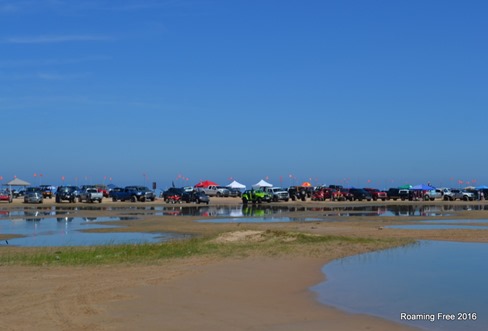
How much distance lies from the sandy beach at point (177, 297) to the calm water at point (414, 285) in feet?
1.88

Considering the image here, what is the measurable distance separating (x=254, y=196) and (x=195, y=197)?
6.84 metres

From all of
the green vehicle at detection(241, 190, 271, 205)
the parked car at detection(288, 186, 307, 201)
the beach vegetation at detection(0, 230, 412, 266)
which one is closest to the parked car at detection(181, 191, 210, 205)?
the green vehicle at detection(241, 190, 271, 205)

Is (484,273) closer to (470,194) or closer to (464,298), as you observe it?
(464,298)

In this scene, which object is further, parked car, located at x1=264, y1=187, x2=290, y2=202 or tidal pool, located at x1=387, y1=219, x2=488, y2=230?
parked car, located at x1=264, y1=187, x2=290, y2=202

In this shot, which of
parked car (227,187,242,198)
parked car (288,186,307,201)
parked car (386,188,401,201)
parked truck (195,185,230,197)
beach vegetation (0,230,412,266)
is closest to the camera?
beach vegetation (0,230,412,266)

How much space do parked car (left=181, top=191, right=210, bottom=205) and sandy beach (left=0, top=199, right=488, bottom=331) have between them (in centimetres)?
5299

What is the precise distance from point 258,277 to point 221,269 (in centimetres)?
150

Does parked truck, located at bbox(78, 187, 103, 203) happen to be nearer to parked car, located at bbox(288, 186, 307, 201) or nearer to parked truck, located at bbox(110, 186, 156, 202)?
parked truck, located at bbox(110, 186, 156, 202)

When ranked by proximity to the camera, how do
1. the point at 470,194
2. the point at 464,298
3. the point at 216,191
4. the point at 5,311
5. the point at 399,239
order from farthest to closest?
the point at 216,191
the point at 470,194
the point at 399,239
the point at 464,298
the point at 5,311

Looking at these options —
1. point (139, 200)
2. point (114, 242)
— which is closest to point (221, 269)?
point (114, 242)

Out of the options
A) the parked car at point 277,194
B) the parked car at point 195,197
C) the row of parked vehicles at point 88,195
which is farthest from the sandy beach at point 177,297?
the row of parked vehicles at point 88,195

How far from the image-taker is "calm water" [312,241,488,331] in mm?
11562

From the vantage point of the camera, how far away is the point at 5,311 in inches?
438

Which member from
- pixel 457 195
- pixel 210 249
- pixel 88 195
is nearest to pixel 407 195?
pixel 457 195
